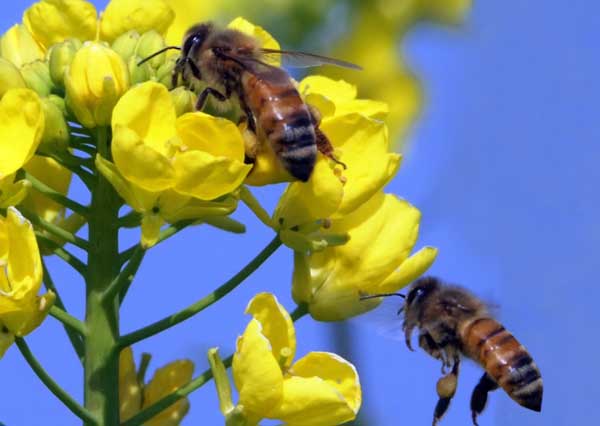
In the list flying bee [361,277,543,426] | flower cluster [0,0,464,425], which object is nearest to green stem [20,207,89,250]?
flower cluster [0,0,464,425]

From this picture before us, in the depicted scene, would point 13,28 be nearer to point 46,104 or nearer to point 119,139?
point 46,104

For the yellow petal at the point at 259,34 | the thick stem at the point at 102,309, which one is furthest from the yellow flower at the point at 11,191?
the yellow petal at the point at 259,34

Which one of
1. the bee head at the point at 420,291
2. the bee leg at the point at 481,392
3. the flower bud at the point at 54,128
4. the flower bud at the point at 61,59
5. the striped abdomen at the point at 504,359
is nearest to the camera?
the flower bud at the point at 54,128

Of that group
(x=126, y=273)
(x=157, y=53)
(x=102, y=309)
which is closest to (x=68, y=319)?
(x=102, y=309)

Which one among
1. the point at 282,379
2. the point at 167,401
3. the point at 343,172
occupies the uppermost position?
the point at 343,172

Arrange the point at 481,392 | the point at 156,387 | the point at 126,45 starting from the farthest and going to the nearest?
the point at 481,392
the point at 156,387
the point at 126,45

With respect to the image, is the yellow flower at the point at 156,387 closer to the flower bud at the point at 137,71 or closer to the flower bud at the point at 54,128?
the flower bud at the point at 54,128

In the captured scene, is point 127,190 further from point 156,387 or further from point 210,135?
point 156,387
